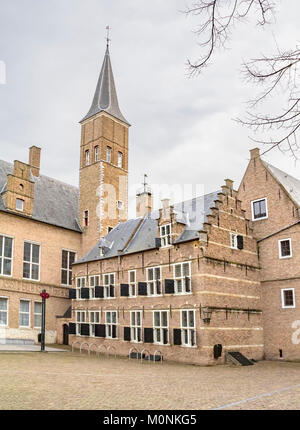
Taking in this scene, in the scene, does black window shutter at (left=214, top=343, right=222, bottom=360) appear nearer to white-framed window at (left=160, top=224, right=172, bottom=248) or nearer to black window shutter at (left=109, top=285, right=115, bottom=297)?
white-framed window at (left=160, top=224, right=172, bottom=248)

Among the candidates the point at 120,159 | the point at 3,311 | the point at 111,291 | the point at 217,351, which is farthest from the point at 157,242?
the point at 120,159

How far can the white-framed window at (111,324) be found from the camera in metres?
26.1

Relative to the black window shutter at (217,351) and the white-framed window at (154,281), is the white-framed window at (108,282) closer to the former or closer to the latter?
the white-framed window at (154,281)

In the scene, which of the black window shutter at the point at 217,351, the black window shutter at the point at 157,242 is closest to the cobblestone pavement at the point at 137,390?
the black window shutter at the point at 217,351

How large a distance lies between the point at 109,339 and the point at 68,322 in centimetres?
552

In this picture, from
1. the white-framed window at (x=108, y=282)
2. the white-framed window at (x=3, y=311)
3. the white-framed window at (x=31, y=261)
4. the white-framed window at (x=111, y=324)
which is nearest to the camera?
the white-framed window at (x=111, y=324)

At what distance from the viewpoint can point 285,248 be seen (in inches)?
954

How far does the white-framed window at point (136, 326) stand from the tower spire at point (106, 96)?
66.7 feet

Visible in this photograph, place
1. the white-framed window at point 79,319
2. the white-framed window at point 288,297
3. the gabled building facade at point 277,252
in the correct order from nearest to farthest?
the gabled building facade at point 277,252, the white-framed window at point 288,297, the white-framed window at point 79,319

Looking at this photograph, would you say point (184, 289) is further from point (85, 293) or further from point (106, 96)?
point (106, 96)

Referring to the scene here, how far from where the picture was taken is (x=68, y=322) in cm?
3045

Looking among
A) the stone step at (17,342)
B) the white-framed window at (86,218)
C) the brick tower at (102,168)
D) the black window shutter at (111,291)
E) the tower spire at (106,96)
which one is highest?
the tower spire at (106,96)

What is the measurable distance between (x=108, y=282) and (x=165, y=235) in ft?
20.5

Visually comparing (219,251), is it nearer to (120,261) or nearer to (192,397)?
(120,261)
